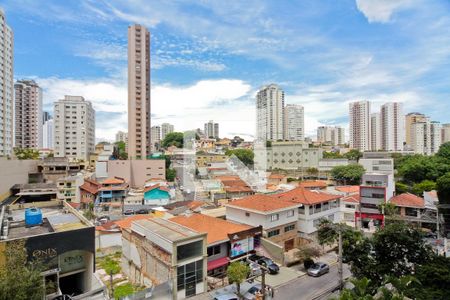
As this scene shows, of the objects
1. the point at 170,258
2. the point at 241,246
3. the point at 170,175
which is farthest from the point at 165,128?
the point at 170,258

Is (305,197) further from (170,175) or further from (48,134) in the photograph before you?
(48,134)

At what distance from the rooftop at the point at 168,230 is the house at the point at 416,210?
22.7 metres

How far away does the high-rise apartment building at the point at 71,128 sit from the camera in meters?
67.0

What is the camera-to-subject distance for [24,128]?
248 feet

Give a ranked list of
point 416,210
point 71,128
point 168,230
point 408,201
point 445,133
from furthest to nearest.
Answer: point 445,133 → point 71,128 → point 408,201 → point 416,210 → point 168,230

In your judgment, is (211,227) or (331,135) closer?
(211,227)

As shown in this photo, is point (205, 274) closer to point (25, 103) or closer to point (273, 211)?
point (273, 211)

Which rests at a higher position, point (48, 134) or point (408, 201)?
point (48, 134)

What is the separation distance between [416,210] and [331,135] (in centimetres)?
10713

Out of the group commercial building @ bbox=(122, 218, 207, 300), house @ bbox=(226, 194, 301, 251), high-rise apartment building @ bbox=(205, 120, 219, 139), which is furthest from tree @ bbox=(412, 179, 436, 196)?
high-rise apartment building @ bbox=(205, 120, 219, 139)

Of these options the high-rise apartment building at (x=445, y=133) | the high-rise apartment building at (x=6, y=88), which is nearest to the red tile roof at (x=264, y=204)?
the high-rise apartment building at (x=6, y=88)

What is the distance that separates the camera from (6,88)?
49.0m

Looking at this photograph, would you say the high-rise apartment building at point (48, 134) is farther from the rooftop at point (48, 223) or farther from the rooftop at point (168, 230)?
the rooftop at point (168, 230)

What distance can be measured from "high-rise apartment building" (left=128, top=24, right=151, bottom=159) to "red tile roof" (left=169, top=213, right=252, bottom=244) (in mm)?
40201
